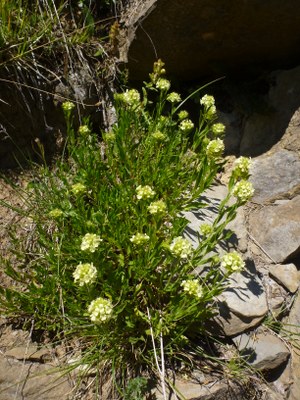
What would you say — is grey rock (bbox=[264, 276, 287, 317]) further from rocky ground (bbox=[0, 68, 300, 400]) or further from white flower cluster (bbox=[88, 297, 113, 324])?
white flower cluster (bbox=[88, 297, 113, 324])

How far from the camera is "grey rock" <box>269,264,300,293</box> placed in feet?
10.2

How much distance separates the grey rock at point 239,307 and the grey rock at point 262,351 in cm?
8

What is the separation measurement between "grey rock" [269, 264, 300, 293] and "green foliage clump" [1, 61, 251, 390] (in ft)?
2.21

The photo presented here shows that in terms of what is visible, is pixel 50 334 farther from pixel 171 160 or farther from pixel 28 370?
pixel 171 160

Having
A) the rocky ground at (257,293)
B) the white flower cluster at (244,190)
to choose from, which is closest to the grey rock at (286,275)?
the rocky ground at (257,293)

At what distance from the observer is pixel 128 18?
3.75 meters

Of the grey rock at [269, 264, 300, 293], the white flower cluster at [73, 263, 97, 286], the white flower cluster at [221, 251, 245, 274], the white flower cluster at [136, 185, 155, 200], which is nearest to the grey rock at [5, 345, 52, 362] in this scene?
the white flower cluster at [73, 263, 97, 286]

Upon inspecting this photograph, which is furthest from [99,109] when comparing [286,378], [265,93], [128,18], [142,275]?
[286,378]

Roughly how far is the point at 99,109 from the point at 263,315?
2318 millimetres

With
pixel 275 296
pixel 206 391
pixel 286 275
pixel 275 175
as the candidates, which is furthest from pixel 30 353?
pixel 275 175

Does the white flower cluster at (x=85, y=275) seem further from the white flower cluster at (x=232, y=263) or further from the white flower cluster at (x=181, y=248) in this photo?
the white flower cluster at (x=232, y=263)

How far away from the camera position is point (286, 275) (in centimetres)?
314

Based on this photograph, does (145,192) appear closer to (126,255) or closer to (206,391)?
(126,255)

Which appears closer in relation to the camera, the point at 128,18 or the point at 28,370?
the point at 28,370
